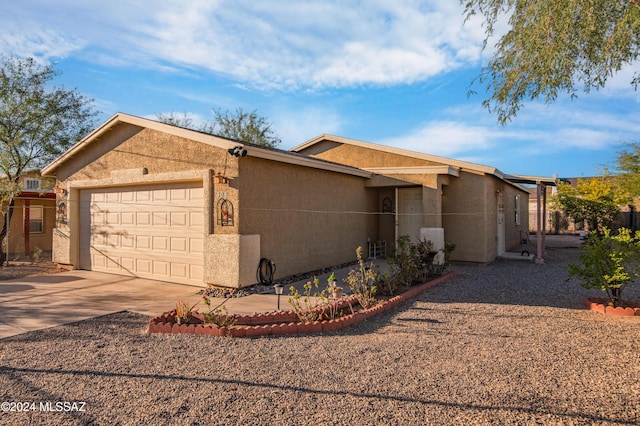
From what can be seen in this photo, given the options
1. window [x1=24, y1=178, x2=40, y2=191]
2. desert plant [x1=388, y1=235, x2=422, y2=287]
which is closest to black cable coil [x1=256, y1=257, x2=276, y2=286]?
desert plant [x1=388, y1=235, x2=422, y2=287]

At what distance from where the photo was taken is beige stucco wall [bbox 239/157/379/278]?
829cm

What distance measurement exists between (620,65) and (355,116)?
878 cm

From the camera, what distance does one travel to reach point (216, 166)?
816cm

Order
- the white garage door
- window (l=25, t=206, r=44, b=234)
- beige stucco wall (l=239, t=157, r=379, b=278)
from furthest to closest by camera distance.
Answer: window (l=25, t=206, r=44, b=234), the white garage door, beige stucco wall (l=239, t=157, r=379, b=278)

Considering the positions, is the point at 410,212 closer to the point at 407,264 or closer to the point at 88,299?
the point at 407,264

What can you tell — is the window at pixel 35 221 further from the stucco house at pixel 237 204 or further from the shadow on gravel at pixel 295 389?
the shadow on gravel at pixel 295 389

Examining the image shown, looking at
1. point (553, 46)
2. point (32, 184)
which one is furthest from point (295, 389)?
point (32, 184)

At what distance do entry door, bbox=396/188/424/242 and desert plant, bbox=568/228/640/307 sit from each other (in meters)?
6.27

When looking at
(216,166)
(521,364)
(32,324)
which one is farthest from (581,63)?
(32,324)

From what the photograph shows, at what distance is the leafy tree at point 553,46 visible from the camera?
5.02 meters

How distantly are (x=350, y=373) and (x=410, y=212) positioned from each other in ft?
31.0

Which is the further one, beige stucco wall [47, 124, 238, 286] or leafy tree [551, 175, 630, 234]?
leafy tree [551, 175, 630, 234]

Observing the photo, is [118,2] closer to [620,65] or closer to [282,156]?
[282,156]

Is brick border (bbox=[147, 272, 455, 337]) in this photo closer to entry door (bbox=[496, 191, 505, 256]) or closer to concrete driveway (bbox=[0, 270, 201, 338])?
concrete driveway (bbox=[0, 270, 201, 338])
